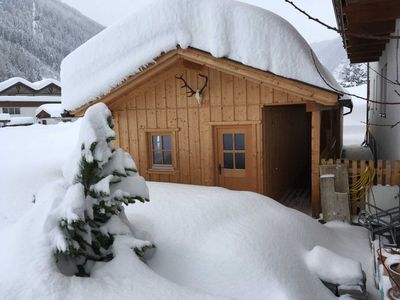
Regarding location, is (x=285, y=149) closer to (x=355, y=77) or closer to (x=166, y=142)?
(x=166, y=142)

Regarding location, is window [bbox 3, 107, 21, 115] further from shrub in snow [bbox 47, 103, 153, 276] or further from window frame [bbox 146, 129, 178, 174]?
shrub in snow [bbox 47, 103, 153, 276]

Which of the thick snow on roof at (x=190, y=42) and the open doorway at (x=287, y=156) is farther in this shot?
the open doorway at (x=287, y=156)

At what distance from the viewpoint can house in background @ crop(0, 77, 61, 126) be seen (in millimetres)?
44500

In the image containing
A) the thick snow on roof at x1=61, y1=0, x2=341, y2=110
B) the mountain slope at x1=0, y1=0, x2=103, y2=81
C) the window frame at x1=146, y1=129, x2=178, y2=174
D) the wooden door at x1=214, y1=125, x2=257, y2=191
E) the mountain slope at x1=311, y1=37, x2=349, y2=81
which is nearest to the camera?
the thick snow on roof at x1=61, y1=0, x2=341, y2=110

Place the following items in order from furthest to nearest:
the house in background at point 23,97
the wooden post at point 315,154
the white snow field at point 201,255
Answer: the house in background at point 23,97 < the wooden post at point 315,154 < the white snow field at point 201,255

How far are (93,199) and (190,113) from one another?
560 centimetres

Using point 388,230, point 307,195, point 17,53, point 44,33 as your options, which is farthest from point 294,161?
point 44,33

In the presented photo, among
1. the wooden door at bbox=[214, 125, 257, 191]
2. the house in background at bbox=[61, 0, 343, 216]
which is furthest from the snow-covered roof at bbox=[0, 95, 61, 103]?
the wooden door at bbox=[214, 125, 257, 191]

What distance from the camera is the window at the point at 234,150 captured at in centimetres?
936

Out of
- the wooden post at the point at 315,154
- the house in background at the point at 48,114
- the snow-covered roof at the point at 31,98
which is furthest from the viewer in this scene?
the snow-covered roof at the point at 31,98

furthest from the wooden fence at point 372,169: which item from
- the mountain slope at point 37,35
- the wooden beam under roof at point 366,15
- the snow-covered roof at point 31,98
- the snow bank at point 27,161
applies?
the mountain slope at point 37,35

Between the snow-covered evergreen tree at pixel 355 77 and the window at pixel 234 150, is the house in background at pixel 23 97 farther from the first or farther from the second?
the snow-covered evergreen tree at pixel 355 77

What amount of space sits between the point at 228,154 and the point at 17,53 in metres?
93.7

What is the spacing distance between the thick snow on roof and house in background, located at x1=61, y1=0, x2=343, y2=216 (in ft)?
0.09
